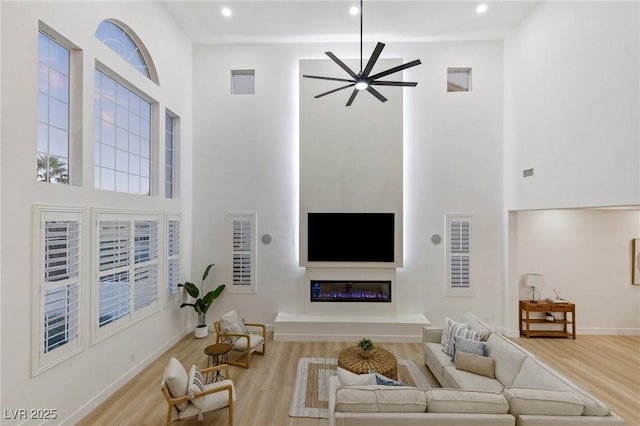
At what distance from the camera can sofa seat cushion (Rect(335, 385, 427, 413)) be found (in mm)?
2462

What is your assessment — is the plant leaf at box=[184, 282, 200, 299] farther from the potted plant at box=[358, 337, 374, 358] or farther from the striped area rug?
the potted plant at box=[358, 337, 374, 358]

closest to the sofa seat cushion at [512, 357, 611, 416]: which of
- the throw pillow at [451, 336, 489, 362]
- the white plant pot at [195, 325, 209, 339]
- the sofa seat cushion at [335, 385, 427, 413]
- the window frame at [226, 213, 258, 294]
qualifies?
the throw pillow at [451, 336, 489, 362]

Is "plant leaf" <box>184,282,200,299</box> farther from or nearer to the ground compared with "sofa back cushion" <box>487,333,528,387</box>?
farther from the ground

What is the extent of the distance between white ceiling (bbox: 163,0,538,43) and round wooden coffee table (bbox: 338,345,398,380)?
571 centimetres

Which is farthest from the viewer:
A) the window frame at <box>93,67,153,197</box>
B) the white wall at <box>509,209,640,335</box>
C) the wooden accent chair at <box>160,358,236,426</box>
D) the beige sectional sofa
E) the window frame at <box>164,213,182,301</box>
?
the white wall at <box>509,209,640,335</box>

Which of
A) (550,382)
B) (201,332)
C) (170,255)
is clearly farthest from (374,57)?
(201,332)

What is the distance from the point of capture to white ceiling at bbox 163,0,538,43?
5.43m

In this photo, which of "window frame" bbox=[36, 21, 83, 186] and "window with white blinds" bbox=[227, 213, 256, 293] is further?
"window with white blinds" bbox=[227, 213, 256, 293]

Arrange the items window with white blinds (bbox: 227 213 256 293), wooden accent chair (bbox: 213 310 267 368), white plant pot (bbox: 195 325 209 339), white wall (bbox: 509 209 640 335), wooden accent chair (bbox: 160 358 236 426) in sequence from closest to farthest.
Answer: wooden accent chair (bbox: 160 358 236 426), wooden accent chair (bbox: 213 310 267 368), white plant pot (bbox: 195 325 209 339), white wall (bbox: 509 209 640 335), window with white blinds (bbox: 227 213 256 293)

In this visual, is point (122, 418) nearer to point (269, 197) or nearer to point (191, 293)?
point (191, 293)

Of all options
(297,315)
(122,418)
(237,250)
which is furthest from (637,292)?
(122,418)

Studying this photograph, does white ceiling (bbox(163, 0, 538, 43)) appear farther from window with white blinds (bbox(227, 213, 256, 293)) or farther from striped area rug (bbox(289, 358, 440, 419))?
striped area rug (bbox(289, 358, 440, 419))

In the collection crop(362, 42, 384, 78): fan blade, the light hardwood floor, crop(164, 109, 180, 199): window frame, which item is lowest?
the light hardwood floor

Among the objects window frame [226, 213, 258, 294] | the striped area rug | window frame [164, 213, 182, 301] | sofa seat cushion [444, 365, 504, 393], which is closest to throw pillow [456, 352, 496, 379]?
sofa seat cushion [444, 365, 504, 393]
